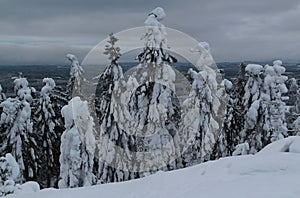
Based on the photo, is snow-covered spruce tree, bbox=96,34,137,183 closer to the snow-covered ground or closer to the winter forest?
the winter forest

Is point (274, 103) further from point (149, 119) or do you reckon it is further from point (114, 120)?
point (114, 120)

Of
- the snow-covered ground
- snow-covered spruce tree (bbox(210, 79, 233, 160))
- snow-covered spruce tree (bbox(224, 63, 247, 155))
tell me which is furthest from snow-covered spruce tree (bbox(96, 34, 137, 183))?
the snow-covered ground

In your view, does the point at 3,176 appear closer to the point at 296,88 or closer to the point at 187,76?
the point at 187,76

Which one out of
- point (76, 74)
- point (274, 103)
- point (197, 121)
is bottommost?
point (197, 121)

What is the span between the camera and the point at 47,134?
2727 centimetres

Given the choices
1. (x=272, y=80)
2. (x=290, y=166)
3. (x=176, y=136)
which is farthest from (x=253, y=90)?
(x=290, y=166)

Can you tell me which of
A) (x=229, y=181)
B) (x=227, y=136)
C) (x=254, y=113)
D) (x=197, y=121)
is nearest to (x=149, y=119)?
(x=197, y=121)

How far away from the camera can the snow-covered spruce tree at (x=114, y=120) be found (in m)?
20.2

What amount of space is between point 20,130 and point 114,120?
662cm

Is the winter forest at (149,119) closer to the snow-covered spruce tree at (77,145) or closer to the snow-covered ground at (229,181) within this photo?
the snow-covered spruce tree at (77,145)

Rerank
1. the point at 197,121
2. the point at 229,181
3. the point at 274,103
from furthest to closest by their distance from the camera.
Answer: the point at 274,103
the point at 197,121
the point at 229,181

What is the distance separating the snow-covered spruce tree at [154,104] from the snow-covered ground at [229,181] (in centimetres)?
1016

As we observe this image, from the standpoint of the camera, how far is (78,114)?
1827cm

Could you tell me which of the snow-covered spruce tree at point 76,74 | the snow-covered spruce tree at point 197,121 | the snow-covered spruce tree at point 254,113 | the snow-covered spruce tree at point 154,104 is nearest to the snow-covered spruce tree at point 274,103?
the snow-covered spruce tree at point 254,113
